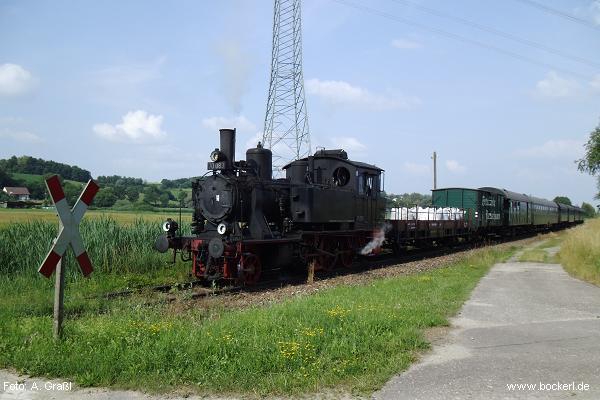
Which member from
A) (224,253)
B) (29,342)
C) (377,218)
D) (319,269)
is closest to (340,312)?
(29,342)

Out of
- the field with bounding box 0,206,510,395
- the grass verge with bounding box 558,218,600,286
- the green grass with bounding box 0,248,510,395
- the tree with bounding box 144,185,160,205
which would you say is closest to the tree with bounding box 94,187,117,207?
the tree with bounding box 144,185,160,205

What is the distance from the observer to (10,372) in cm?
511

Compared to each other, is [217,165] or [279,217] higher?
[217,165]

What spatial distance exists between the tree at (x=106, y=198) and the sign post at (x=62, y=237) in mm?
13911

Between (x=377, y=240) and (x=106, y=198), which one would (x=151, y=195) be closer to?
(x=106, y=198)

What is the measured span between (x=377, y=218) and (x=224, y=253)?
7.97 meters

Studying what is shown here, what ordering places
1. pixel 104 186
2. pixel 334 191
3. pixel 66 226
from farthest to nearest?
pixel 104 186 < pixel 334 191 < pixel 66 226

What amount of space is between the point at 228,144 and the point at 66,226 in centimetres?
673

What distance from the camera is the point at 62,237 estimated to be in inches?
218

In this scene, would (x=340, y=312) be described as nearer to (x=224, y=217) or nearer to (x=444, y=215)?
(x=224, y=217)

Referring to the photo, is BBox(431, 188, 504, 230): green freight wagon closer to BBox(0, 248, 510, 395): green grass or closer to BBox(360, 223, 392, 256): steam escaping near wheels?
BBox(360, 223, 392, 256): steam escaping near wheels

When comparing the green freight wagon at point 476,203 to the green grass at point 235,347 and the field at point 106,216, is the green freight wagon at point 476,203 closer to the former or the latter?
the field at point 106,216

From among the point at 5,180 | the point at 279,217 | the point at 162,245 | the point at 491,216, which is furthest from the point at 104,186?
the point at 491,216

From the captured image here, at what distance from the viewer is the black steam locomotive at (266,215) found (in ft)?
38.2
